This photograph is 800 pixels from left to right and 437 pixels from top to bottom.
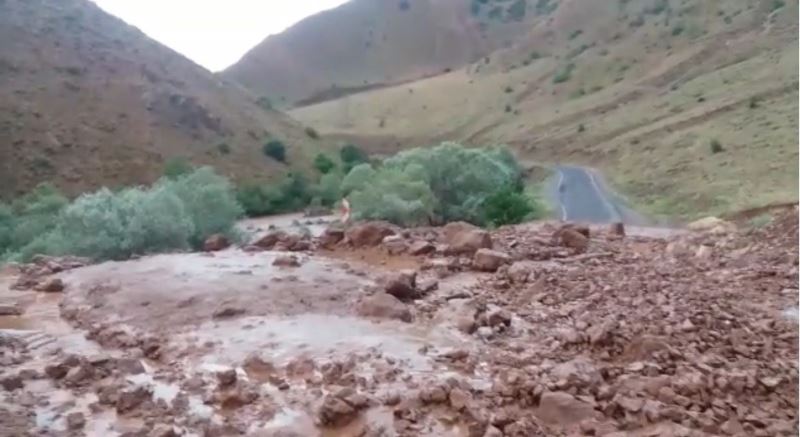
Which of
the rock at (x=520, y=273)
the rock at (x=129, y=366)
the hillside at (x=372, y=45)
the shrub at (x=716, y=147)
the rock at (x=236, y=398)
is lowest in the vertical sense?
the rock at (x=129, y=366)

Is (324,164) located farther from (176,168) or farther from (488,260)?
(488,260)

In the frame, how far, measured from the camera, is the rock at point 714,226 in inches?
820

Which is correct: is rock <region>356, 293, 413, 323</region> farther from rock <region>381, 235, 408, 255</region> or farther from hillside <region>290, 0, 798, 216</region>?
hillside <region>290, 0, 798, 216</region>

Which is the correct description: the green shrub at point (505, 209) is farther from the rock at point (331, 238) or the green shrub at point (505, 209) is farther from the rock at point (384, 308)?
the rock at point (384, 308)

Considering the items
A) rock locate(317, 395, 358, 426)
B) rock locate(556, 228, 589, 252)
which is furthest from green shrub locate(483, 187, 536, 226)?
rock locate(317, 395, 358, 426)

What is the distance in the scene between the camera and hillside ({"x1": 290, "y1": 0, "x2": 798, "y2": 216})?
3466 cm

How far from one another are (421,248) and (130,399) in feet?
25.8

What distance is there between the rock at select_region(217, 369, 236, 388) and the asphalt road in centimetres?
2226

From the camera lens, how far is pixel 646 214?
3161 cm

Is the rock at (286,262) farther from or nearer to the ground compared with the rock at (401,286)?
nearer to the ground

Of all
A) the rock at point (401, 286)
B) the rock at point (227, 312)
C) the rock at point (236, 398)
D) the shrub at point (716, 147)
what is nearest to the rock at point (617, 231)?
the rock at point (401, 286)

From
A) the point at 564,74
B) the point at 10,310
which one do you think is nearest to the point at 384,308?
the point at 10,310

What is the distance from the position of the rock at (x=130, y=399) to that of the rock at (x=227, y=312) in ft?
9.53

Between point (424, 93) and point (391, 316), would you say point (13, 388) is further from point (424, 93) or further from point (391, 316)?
point (424, 93)
